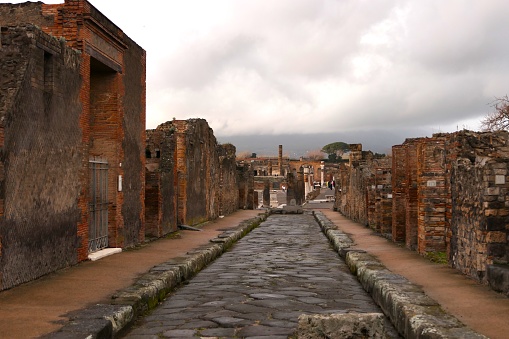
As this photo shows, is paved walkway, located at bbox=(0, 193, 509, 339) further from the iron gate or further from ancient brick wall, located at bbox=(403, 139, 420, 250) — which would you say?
ancient brick wall, located at bbox=(403, 139, 420, 250)

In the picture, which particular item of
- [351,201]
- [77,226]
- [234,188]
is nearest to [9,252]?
[77,226]

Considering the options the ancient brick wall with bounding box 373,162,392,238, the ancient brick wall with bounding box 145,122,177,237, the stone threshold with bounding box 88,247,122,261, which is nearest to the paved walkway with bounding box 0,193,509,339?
the stone threshold with bounding box 88,247,122,261

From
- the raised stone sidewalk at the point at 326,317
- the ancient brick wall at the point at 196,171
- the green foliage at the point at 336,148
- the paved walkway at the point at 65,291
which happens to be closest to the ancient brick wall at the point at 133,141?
the paved walkway at the point at 65,291

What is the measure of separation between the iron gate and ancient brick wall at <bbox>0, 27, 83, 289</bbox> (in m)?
1.13

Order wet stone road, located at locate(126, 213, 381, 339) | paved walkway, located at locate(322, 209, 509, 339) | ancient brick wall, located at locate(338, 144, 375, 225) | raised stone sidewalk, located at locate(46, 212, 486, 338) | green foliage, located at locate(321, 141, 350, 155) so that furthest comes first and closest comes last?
1. green foliage, located at locate(321, 141, 350, 155)
2. ancient brick wall, located at locate(338, 144, 375, 225)
3. wet stone road, located at locate(126, 213, 381, 339)
4. paved walkway, located at locate(322, 209, 509, 339)
5. raised stone sidewalk, located at locate(46, 212, 486, 338)

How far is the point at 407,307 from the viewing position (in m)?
5.49

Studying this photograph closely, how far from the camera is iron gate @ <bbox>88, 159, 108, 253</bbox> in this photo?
10109mm

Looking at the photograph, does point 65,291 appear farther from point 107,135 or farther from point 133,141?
point 133,141

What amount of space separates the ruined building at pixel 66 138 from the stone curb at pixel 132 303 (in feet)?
4.74

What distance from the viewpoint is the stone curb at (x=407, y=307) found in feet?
15.2

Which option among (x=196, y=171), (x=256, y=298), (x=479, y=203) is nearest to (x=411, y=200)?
(x=479, y=203)

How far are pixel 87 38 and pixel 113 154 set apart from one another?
2305 mm

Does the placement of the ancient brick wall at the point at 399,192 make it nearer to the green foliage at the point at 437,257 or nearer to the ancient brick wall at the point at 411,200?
the ancient brick wall at the point at 411,200

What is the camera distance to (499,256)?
688 centimetres
